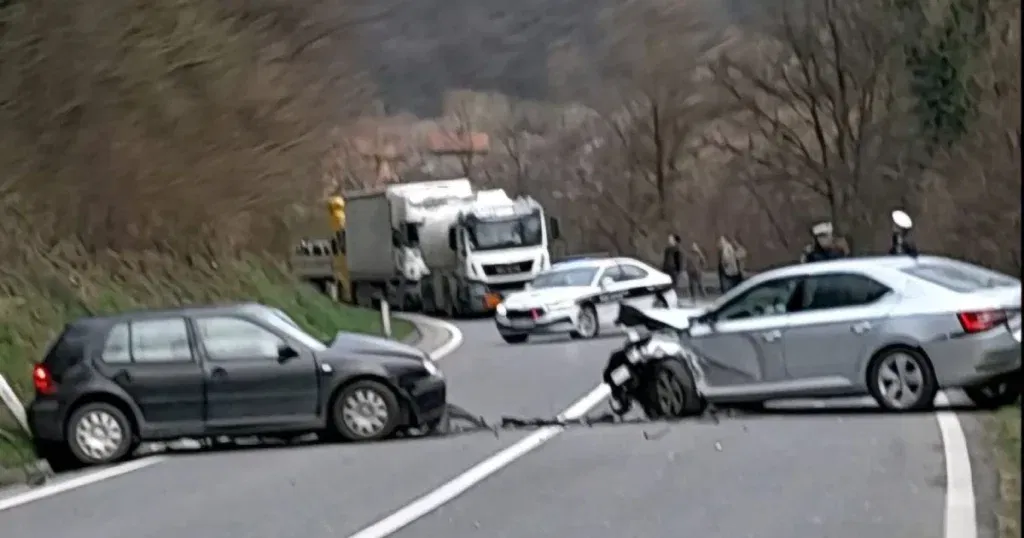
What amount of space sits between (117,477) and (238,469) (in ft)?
3.35

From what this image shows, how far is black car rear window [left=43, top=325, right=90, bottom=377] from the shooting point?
16734 mm

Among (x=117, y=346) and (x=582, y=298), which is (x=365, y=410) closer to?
(x=117, y=346)

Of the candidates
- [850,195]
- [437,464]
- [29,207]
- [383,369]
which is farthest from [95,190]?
[850,195]

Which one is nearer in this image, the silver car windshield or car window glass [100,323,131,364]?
car window glass [100,323,131,364]

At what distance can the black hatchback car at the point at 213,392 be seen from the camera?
54.1ft

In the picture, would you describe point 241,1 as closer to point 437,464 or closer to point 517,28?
point 517,28

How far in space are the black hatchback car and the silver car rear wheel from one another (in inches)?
159

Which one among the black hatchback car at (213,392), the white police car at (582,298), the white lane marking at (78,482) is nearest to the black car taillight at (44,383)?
the black hatchback car at (213,392)

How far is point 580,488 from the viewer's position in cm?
1270

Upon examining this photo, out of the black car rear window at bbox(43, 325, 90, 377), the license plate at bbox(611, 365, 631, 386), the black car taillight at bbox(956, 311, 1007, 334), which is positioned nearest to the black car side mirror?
the black car rear window at bbox(43, 325, 90, 377)

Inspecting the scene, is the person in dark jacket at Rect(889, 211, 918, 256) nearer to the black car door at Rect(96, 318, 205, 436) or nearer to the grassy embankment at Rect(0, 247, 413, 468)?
the black car door at Rect(96, 318, 205, 436)

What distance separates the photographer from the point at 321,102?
99.7 ft

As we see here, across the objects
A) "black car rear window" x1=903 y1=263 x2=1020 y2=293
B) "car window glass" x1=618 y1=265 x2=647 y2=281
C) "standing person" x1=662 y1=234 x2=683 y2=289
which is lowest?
"standing person" x1=662 y1=234 x2=683 y2=289

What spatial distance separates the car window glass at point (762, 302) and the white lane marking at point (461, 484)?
6.33 ft
